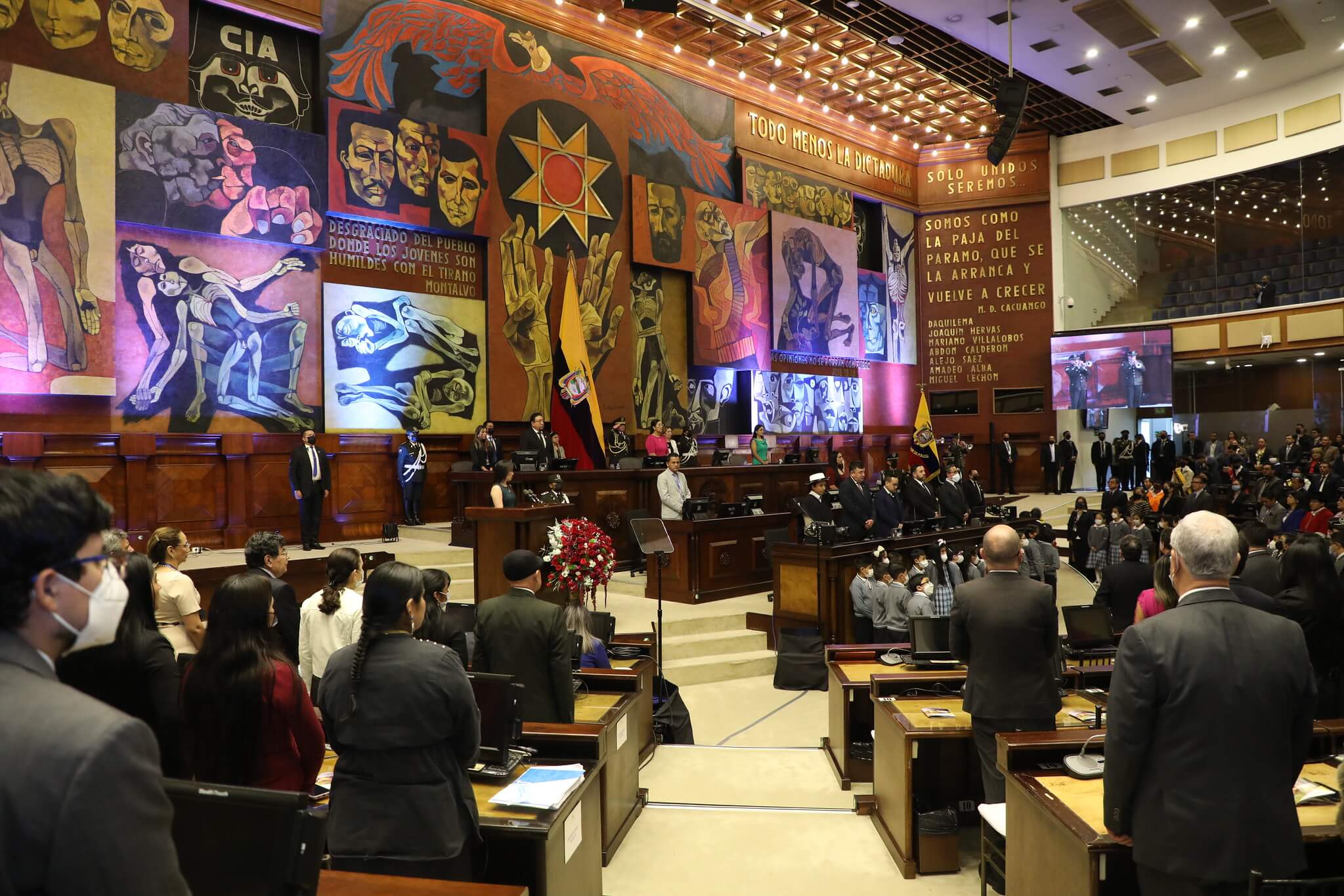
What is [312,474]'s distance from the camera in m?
9.77

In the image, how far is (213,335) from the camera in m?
10.4

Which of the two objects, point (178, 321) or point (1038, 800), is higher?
point (178, 321)

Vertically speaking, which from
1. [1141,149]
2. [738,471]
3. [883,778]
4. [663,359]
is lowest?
[883,778]

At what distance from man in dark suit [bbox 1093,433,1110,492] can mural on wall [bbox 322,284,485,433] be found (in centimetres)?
1272

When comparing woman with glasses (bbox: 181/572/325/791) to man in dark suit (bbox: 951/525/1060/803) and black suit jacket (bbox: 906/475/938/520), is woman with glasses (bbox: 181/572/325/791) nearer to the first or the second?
man in dark suit (bbox: 951/525/1060/803)

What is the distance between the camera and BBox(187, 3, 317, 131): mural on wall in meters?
10.5

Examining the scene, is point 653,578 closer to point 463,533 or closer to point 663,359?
point 463,533

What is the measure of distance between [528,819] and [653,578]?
23.4 ft

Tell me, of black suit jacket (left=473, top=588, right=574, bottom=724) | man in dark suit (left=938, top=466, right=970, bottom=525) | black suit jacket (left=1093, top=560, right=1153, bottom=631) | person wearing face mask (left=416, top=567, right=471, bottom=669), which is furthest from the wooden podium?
man in dark suit (left=938, top=466, right=970, bottom=525)

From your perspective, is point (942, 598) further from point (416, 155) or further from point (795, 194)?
point (795, 194)

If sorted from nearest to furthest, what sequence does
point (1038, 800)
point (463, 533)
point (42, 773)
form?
point (42, 773) < point (1038, 800) < point (463, 533)

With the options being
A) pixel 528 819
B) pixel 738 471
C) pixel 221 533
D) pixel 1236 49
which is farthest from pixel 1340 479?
pixel 221 533

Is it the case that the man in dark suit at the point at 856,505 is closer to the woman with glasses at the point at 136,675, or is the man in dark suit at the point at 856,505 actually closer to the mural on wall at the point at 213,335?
the mural on wall at the point at 213,335

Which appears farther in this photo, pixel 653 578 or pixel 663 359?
pixel 663 359
